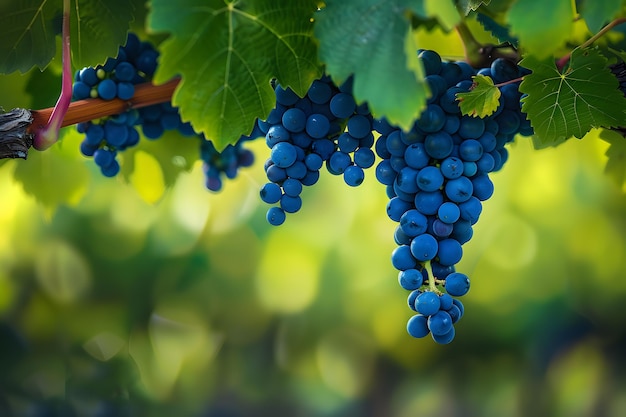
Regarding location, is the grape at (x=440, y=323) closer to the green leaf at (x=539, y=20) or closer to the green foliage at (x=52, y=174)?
the green leaf at (x=539, y=20)

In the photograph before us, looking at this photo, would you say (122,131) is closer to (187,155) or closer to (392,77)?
(187,155)

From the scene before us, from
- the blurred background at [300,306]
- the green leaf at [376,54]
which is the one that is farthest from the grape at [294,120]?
the blurred background at [300,306]

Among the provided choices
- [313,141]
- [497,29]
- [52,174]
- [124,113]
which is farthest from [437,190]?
[52,174]

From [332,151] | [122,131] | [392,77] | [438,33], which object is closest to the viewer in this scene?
[392,77]

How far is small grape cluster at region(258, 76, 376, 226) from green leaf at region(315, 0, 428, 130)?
9 cm

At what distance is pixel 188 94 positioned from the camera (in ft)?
1.91

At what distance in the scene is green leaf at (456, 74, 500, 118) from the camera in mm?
610

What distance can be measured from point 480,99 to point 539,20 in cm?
11

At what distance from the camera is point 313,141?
67 cm

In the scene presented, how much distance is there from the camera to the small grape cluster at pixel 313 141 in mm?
648

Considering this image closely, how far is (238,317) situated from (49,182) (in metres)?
1.33

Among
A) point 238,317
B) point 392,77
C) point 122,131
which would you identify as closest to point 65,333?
point 238,317

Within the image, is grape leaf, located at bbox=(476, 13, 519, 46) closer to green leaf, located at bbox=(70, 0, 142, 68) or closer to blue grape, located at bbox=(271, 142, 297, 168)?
blue grape, located at bbox=(271, 142, 297, 168)

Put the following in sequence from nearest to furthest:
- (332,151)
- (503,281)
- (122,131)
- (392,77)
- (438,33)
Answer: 1. (392,77)
2. (332,151)
3. (122,131)
4. (438,33)
5. (503,281)
